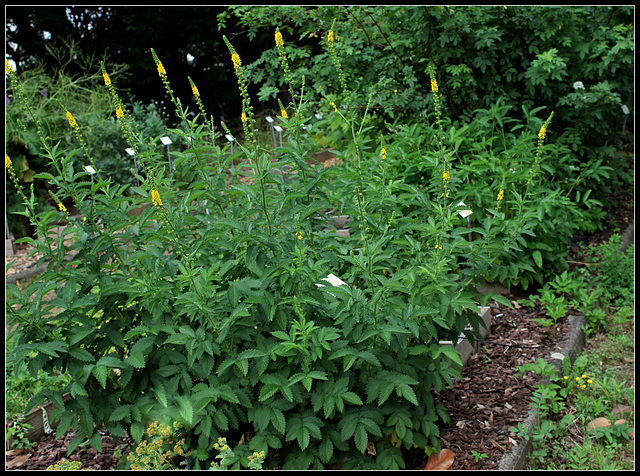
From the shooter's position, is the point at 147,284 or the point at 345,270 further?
the point at 345,270

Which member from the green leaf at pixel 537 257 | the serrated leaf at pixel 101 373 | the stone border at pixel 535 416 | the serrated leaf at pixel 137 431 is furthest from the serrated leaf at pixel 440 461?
the green leaf at pixel 537 257

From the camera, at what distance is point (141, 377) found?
2.47m

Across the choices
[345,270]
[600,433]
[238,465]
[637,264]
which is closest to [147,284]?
[238,465]

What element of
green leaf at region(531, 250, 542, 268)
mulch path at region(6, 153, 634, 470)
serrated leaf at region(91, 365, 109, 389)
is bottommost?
mulch path at region(6, 153, 634, 470)

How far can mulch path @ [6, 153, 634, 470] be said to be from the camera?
111 inches

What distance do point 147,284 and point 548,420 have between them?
225 centimetres

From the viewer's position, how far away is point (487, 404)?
10.5ft

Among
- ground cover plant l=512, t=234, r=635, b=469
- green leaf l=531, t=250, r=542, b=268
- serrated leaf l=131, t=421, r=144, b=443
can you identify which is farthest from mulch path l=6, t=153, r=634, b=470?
green leaf l=531, t=250, r=542, b=268

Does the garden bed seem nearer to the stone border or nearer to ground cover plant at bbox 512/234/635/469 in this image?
the stone border

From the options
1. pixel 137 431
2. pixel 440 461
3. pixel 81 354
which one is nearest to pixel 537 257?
pixel 440 461

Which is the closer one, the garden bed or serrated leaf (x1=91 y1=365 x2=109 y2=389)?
serrated leaf (x1=91 y1=365 x2=109 y2=389)

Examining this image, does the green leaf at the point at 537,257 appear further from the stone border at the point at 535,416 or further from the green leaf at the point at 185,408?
the green leaf at the point at 185,408

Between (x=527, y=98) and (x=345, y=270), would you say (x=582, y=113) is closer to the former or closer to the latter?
(x=527, y=98)

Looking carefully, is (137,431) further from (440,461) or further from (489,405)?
(489,405)
